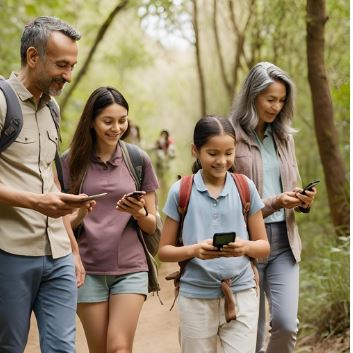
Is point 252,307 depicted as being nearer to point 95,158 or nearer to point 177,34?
point 95,158

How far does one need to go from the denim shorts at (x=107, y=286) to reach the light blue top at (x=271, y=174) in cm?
97

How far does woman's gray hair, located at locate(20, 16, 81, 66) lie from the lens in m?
4.12

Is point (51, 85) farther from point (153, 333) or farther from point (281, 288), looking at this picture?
point (153, 333)

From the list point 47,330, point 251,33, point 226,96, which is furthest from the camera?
point 226,96

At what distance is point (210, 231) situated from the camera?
4.36m

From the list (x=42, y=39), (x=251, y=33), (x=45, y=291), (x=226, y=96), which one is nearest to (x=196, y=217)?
(x=45, y=291)

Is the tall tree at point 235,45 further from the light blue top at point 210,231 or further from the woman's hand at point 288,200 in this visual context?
the light blue top at point 210,231

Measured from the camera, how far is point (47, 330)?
4.08 metres

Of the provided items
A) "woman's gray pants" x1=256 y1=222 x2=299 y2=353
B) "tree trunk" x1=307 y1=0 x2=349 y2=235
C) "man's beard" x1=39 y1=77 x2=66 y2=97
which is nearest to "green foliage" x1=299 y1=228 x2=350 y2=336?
"tree trunk" x1=307 y1=0 x2=349 y2=235

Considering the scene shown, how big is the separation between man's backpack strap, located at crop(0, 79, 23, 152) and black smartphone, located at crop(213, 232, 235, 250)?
114 cm

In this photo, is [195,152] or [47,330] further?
[195,152]

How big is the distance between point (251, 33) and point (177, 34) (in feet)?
4.51

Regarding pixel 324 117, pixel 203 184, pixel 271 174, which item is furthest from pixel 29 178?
pixel 324 117

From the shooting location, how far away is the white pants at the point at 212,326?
4.31m
